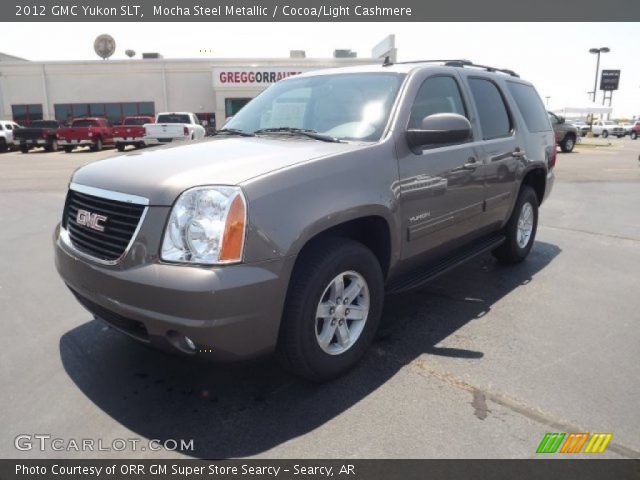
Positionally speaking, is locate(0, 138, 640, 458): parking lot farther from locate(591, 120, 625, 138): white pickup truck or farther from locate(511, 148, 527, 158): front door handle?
locate(591, 120, 625, 138): white pickup truck

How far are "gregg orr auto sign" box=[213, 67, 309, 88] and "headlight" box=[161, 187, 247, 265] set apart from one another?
31547mm

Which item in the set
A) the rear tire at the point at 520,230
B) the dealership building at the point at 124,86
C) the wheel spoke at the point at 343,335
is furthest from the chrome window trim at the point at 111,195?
the dealership building at the point at 124,86

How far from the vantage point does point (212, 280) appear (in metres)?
2.34

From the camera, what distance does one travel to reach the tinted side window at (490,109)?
4418 mm

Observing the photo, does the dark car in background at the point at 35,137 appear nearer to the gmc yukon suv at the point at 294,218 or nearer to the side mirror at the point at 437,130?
the gmc yukon suv at the point at 294,218

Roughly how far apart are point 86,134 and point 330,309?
2574 cm

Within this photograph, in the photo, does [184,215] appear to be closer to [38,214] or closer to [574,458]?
[574,458]

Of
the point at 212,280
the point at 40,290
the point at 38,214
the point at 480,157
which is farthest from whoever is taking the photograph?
the point at 38,214

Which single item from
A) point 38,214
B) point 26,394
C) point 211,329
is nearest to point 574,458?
point 211,329

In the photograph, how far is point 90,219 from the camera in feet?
9.33

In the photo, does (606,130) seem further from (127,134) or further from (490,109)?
(490,109)

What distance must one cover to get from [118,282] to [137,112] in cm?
3475

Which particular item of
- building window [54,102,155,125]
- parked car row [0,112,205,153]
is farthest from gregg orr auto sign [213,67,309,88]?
Result: parked car row [0,112,205,153]

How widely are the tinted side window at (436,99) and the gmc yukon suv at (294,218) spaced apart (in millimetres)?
17
